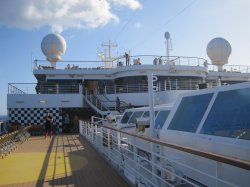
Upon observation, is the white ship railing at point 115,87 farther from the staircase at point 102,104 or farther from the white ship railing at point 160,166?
the white ship railing at point 160,166

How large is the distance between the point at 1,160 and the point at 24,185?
3.37m

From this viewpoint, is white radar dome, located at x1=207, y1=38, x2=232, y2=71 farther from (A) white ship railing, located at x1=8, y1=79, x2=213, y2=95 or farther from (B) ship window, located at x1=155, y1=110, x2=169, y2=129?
(B) ship window, located at x1=155, y1=110, x2=169, y2=129

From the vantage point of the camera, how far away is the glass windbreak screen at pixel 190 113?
14.4 ft

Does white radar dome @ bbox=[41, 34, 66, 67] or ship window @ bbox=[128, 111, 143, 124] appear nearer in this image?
ship window @ bbox=[128, 111, 143, 124]

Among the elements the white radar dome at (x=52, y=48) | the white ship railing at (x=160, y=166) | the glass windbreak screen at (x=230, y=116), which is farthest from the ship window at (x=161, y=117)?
the white radar dome at (x=52, y=48)

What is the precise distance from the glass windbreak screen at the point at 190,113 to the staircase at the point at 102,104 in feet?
49.4

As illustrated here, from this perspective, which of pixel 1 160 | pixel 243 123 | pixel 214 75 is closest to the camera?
pixel 243 123

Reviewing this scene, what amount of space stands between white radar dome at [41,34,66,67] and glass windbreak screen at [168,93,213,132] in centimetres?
2137

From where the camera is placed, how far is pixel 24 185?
5652mm

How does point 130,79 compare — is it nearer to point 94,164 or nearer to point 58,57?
point 58,57

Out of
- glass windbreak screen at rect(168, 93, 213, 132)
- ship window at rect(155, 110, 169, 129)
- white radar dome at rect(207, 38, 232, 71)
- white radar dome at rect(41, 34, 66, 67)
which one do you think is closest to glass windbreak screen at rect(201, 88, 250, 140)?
glass windbreak screen at rect(168, 93, 213, 132)

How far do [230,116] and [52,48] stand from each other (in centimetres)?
2290

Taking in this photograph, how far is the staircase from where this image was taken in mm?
20266

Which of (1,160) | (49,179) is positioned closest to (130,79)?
(1,160)
